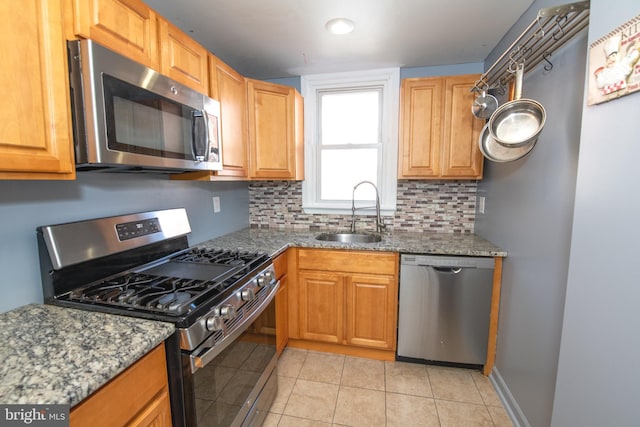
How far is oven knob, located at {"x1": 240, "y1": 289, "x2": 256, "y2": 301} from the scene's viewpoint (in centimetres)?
128

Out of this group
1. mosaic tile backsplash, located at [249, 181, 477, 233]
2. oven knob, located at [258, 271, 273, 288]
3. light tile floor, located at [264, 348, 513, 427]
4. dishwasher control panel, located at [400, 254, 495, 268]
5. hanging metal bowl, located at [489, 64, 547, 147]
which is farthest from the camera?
mosaic tile backsplash, located at [249, 181, 477, 233]

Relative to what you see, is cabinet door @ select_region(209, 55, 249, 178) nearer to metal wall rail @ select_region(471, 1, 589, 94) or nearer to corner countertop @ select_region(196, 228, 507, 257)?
corner countertop @ select_region(196, 228, 507, 257)

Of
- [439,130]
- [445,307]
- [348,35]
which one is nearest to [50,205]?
[348,35]

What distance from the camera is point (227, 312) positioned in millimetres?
1118

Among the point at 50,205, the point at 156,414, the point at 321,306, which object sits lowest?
the point at 321,306

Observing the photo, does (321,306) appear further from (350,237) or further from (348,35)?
(348,35)

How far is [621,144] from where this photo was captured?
83 cm

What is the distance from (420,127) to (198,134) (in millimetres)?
1643

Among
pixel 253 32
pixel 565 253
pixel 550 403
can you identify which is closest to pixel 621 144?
pixel 565 253

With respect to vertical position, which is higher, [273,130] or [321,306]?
[273,130]

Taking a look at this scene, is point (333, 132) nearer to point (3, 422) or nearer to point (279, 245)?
point (279, 245)

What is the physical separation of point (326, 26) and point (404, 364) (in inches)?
94.4

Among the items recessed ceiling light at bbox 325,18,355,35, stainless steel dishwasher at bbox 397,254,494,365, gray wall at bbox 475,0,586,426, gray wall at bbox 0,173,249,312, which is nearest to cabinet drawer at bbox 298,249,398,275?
stainless steel dishwasher at bbox 397,254,494,365

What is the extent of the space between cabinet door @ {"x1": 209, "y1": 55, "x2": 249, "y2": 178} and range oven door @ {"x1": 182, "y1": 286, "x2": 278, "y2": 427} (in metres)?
0.97
